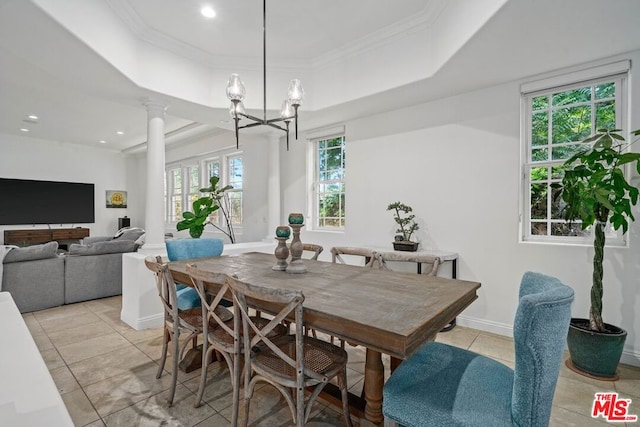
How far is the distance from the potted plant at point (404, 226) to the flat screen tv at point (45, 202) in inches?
312

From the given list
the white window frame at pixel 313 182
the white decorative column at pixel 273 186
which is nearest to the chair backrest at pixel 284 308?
the white window frame at pixel 313 182

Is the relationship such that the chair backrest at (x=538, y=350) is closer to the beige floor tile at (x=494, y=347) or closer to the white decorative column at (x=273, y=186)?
the beige floor tile at (x=494, y=347)

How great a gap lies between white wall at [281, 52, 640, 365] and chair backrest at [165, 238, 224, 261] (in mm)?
1938

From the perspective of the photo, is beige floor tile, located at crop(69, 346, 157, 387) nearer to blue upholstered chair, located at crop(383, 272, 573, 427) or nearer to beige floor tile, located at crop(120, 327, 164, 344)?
beige floor tile, located at crop(120, 327, 164, 344)

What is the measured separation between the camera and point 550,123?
293cm

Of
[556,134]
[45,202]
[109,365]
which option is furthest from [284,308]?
[45,202]

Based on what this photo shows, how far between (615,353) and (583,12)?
2.35 metres

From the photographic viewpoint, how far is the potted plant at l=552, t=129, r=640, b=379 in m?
2.19

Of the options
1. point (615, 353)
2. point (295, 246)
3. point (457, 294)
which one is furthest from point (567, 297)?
point (615, 353)

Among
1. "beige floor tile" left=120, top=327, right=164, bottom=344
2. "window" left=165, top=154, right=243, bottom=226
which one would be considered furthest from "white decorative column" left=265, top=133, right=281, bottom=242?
"beige floor tile" left=120, top=327, right=164, bottom=344

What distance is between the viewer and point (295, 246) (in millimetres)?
2121

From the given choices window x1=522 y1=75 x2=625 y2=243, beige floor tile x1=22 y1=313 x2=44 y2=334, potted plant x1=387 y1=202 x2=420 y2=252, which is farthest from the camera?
potted plant x1=387 y1=202 x2=420 y2=252

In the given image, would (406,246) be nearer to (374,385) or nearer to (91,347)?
(374,385)

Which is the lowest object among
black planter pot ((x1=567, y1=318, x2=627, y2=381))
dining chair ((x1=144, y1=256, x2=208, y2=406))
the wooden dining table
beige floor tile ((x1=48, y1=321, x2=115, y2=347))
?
beige floor tile ((x1=48, y1=321, x2=115, y2=347))
